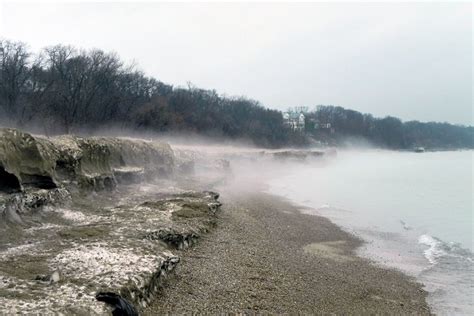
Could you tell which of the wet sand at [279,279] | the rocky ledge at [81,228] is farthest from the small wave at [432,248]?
the rocky ledge at [81,228]

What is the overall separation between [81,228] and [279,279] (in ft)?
24.2

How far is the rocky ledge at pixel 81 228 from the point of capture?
891cm

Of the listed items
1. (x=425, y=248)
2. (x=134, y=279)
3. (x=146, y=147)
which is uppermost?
(x=146, y=147)

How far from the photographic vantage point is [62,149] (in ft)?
69.6

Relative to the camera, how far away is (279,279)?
44.9 feet

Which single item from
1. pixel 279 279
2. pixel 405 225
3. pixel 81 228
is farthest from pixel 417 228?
pixel 81 228

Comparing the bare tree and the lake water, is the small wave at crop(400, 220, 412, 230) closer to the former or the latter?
the lake water

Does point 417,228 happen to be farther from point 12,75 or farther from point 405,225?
point 12,75

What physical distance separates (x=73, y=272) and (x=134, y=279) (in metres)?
1.56

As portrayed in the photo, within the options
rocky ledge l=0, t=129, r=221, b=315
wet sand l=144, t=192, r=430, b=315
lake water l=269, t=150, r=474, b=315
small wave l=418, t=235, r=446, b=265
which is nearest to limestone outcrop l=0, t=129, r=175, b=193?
rocky ledge l=0, t=129, r=221, b=315

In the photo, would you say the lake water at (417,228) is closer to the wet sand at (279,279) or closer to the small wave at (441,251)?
the small wave at (441,251)

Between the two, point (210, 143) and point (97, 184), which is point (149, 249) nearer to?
point (97, 184)

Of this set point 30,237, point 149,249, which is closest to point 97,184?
point 30,237

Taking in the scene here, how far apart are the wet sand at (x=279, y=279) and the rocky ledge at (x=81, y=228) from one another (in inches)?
33.7
